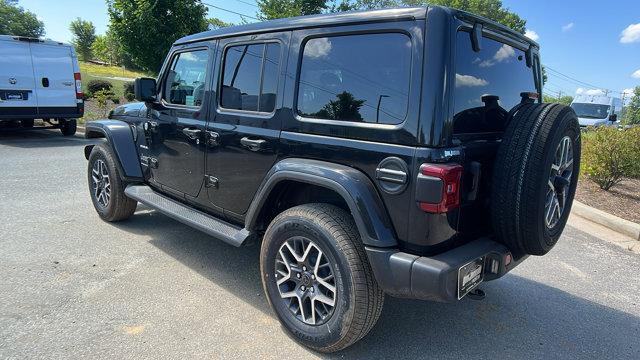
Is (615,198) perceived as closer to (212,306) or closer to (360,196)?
(360,196)

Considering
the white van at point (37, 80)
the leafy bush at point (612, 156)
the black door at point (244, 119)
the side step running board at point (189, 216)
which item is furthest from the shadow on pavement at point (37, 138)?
the leafy bush at point (612, 156)

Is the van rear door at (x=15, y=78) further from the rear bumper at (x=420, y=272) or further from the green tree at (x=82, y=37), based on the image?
the green tree at (x=82, y=37)

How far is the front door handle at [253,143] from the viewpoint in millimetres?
2982

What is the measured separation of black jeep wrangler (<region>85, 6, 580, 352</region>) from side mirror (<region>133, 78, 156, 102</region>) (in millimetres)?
1164

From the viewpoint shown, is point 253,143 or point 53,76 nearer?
point 253,143

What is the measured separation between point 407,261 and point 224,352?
1269mm

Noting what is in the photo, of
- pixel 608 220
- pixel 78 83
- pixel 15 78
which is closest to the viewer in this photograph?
pixel 608 220

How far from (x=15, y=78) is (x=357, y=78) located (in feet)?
33.3

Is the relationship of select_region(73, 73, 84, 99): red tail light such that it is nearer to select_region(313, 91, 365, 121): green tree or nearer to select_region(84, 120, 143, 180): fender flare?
select_region(84, 120, 143, 180): fender flare

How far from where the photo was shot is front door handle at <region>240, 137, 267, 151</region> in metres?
2.98

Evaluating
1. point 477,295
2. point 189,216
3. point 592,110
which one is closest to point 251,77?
point 189,216

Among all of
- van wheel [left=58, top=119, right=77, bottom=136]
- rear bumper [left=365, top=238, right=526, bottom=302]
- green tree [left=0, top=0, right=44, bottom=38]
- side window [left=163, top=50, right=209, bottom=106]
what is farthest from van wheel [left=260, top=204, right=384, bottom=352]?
green tree [left=0, top=0, right=44, bottom=38]

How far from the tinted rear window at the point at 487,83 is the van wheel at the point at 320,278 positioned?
2.96 feet

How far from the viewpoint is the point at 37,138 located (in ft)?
35.8
